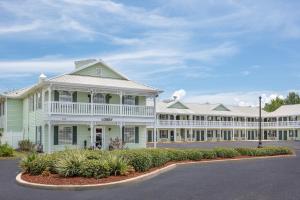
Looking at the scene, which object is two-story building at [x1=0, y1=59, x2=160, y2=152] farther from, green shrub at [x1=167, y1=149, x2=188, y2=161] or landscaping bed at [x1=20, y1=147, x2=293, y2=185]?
landscaping bed at [x1=20, y1=147, x2=293, y2=185]

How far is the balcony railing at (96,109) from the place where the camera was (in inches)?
1207

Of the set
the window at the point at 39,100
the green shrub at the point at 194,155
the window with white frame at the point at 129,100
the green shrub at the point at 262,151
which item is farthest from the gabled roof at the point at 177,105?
the green shrub at the point at 194,155

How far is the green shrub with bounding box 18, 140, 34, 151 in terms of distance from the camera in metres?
34.1

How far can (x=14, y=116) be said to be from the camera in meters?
39.4

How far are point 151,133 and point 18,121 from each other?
2698 centimetres

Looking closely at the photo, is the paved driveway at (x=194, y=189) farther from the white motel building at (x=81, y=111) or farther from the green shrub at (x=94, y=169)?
the white motel building at (x=81, y=111)

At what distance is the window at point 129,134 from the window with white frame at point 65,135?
4939 mm

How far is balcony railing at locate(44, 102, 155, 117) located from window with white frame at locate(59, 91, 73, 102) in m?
1.39

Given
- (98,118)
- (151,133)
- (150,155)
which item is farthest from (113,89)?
(151,133)

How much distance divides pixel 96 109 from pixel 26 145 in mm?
7085

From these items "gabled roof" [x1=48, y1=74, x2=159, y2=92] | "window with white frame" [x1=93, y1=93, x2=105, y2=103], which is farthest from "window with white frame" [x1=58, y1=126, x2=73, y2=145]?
"gabled roof" [x1=48, y1=74, x2=159, y2=92]

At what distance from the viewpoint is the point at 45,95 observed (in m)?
33.0

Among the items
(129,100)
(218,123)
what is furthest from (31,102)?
(218,123)

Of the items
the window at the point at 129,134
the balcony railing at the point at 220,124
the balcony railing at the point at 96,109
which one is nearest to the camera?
the balcony railing at the point at 96,109
